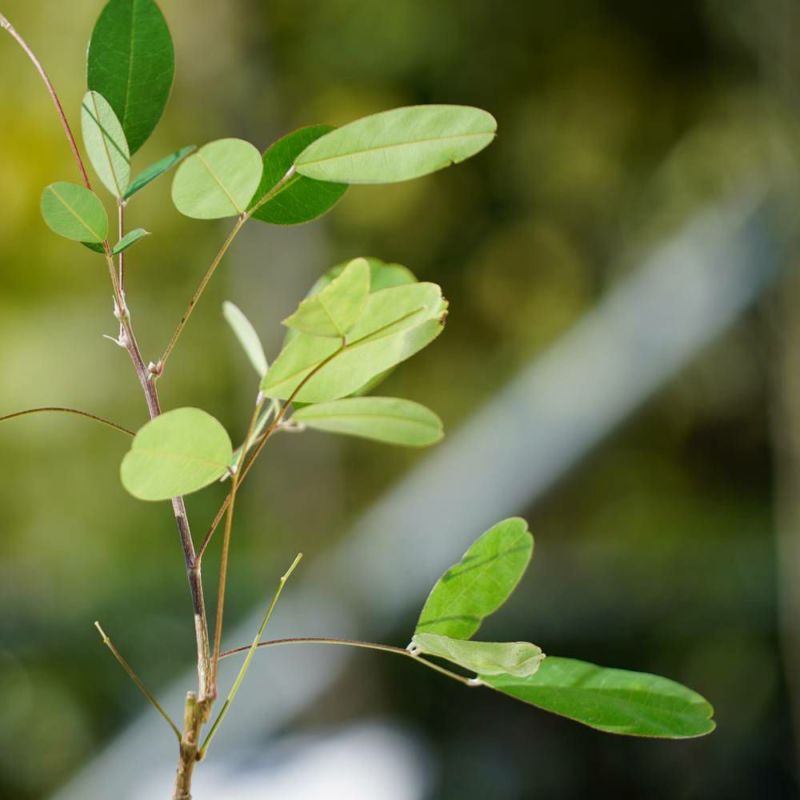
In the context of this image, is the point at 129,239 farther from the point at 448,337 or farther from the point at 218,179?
the point at 448,337

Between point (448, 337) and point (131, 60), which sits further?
point (448, 337)

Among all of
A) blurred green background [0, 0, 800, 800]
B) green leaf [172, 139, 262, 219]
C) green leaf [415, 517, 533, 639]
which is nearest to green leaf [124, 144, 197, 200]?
green leaf [172, 139, 262, 219]

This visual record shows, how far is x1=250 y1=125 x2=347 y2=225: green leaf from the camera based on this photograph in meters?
0.23

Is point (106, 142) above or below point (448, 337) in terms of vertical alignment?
above

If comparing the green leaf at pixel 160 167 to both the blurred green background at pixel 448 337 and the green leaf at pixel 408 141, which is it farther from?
the blurred green background at pixel 448 337

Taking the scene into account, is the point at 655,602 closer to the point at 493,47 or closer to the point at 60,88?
the point at 493,47

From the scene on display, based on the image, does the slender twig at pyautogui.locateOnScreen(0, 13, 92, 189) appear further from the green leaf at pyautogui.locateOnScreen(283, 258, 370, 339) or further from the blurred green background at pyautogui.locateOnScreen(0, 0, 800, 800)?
the blurred green background at pyautogui.locateOnScreen(0, 0, 800, 800)

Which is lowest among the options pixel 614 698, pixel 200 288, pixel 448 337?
pixel 448 337

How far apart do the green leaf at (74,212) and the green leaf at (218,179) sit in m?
0.02

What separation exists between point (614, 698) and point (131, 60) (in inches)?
7.1

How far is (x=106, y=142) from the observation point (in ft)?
0.70

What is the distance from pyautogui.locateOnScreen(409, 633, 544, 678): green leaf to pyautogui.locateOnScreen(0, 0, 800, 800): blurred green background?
71.0 inches

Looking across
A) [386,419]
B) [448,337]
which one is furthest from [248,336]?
[448,337]

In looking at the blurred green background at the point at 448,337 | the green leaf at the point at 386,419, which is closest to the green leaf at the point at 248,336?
the green leaf at the point at 386,419
